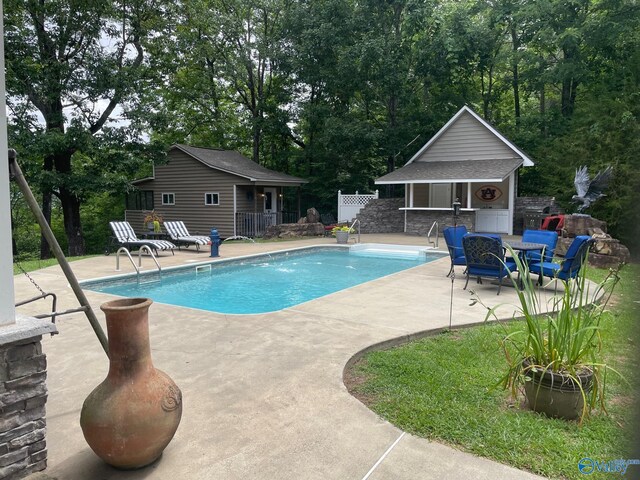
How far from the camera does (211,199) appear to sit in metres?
20.1

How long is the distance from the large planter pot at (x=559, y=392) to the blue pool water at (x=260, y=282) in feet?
15.1

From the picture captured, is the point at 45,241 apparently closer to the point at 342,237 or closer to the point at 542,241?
the point at 342,237

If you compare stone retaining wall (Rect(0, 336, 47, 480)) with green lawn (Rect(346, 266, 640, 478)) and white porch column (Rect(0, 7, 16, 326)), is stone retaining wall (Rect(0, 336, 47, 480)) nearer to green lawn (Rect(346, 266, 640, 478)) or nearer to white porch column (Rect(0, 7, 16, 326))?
white porch column (Rect(0, 7, 16, 326))

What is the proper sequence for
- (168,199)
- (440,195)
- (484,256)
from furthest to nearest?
(168,199)
(440,195)
(484,256)

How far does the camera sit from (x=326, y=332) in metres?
4.88

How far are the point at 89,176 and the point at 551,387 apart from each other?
1635 cm

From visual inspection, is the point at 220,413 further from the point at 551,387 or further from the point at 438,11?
the point at 438,11

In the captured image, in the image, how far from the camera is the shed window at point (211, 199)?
782 inches

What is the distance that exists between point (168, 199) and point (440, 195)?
13.2 metres

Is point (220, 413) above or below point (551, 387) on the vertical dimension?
below

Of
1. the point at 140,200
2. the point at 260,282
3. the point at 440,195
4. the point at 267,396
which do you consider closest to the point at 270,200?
the point at 140,200

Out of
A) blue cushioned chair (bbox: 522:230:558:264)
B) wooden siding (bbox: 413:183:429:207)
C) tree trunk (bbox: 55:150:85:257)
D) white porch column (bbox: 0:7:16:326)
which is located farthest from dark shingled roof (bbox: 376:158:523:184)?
white porch column (bbox: 0:7:16:326)

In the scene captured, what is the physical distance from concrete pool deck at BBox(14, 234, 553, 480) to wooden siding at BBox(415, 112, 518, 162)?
539 inches

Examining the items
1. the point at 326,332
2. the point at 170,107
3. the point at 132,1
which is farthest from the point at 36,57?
the point at 326,332
